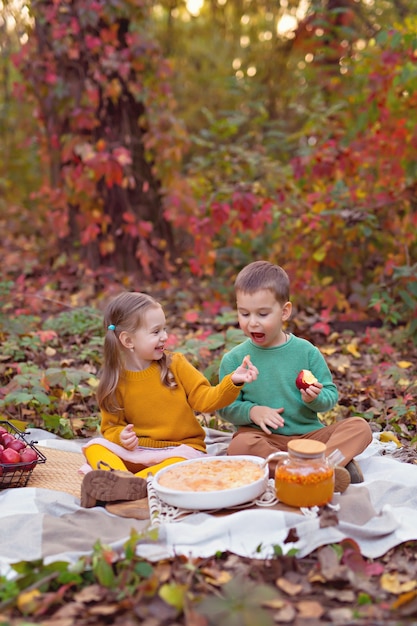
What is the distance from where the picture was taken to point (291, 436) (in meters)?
3.54

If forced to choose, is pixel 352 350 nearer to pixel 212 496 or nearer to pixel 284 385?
pixel 284 385

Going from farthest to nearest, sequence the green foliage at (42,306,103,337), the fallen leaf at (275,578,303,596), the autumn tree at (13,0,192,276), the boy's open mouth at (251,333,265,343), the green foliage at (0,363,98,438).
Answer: the autumn tree at (13,0,192,276) → the green foliage at (42,306,103,337) → the green foliage at (0,363,98,438) → the boy's open mouth at (251,333,265,343) → the fallen leaf at (275,578,303,596)

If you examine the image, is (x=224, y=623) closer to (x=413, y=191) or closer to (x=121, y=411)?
(x=121, y=411)

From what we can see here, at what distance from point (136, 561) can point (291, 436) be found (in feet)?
3.92

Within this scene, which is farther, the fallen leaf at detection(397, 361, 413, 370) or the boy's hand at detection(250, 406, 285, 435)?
the fallen leaf at detection(397, 361, 413, 370)

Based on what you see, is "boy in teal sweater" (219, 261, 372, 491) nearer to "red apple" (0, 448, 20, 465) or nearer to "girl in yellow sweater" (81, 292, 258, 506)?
"girl in yellow sweater" (81, 292, 258, 506)

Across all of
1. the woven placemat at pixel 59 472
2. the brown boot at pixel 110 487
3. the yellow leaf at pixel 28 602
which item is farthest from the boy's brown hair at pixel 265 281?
the yellow leaf at pixel 28 602

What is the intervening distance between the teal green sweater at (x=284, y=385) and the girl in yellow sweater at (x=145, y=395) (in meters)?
0.17

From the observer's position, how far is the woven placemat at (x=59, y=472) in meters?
3.46

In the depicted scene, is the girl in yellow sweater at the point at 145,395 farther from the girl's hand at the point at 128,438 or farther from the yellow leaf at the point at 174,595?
the yellow leaf at the point at 174,595

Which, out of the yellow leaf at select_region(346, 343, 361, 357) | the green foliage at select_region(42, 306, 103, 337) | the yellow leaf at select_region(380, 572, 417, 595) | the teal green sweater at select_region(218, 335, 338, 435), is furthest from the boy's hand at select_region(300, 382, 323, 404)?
the green foliage at select_region(42, 306, 103, 337)

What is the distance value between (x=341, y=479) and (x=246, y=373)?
648 millimetres

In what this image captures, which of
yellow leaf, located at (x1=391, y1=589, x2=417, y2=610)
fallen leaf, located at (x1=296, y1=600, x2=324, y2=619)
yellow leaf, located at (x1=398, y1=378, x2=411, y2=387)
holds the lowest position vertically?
fallen leaf, located at (x1=296, y1=600, x2=324, y2=619)

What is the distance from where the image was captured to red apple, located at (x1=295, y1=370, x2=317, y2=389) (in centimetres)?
333
